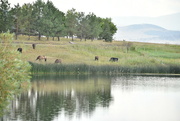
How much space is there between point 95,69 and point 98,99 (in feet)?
77.7

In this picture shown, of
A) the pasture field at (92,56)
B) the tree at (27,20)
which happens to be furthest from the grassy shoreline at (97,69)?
the tree at (27,20)

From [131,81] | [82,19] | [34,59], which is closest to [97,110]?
[131,81]

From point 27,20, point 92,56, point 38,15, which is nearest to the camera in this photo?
point 92,56

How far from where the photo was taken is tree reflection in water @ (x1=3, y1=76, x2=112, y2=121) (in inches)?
1284

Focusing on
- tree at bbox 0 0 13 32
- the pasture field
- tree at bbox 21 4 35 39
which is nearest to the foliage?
the pasture field

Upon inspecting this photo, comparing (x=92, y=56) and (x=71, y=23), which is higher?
(x=71, y=23)

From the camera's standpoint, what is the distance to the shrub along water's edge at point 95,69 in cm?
6119

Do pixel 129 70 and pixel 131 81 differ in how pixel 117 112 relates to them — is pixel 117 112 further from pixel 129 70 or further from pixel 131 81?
pixel 129 70

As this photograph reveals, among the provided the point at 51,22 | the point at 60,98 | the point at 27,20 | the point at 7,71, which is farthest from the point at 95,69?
the point at 27,20

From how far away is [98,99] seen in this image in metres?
41.1

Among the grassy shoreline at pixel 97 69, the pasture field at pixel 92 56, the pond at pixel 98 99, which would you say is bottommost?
the pond at pixel 98 99

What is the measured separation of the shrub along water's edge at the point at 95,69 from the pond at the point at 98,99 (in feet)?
10.5

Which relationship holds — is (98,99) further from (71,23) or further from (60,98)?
(71,23)

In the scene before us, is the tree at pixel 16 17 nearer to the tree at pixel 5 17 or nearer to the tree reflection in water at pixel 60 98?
the tree at pixel 5 17
